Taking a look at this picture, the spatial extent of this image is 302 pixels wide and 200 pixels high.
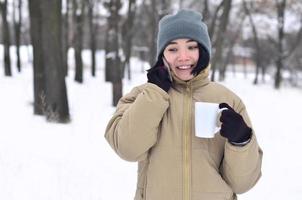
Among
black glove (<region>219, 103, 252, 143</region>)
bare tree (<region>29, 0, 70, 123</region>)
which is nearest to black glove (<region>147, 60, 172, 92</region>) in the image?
black glove (<region>219, 103, 252, 143</region>)

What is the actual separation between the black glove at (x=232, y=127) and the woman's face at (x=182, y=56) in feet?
1.03

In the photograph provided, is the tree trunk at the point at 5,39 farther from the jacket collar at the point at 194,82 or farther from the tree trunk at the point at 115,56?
the jacket collar at the point at 194,82

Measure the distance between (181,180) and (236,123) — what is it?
409mm

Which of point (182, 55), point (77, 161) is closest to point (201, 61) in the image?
point (182, 55)

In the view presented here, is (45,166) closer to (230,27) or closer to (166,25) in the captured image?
(166,25)

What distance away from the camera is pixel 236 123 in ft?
7.36

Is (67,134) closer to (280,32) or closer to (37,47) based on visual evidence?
(37,47)

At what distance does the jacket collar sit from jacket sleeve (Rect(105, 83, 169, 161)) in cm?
12

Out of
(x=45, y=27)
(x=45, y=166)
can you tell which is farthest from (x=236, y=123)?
(x=45, y=27)

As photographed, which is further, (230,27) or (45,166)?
(230,27)

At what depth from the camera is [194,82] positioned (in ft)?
8.18

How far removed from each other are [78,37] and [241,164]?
74.1 ft

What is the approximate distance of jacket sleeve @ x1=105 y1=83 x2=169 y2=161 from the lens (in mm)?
2363

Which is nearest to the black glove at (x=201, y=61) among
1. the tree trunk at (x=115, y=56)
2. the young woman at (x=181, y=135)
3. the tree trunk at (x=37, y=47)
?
the young woman at (x=181, y=135)
